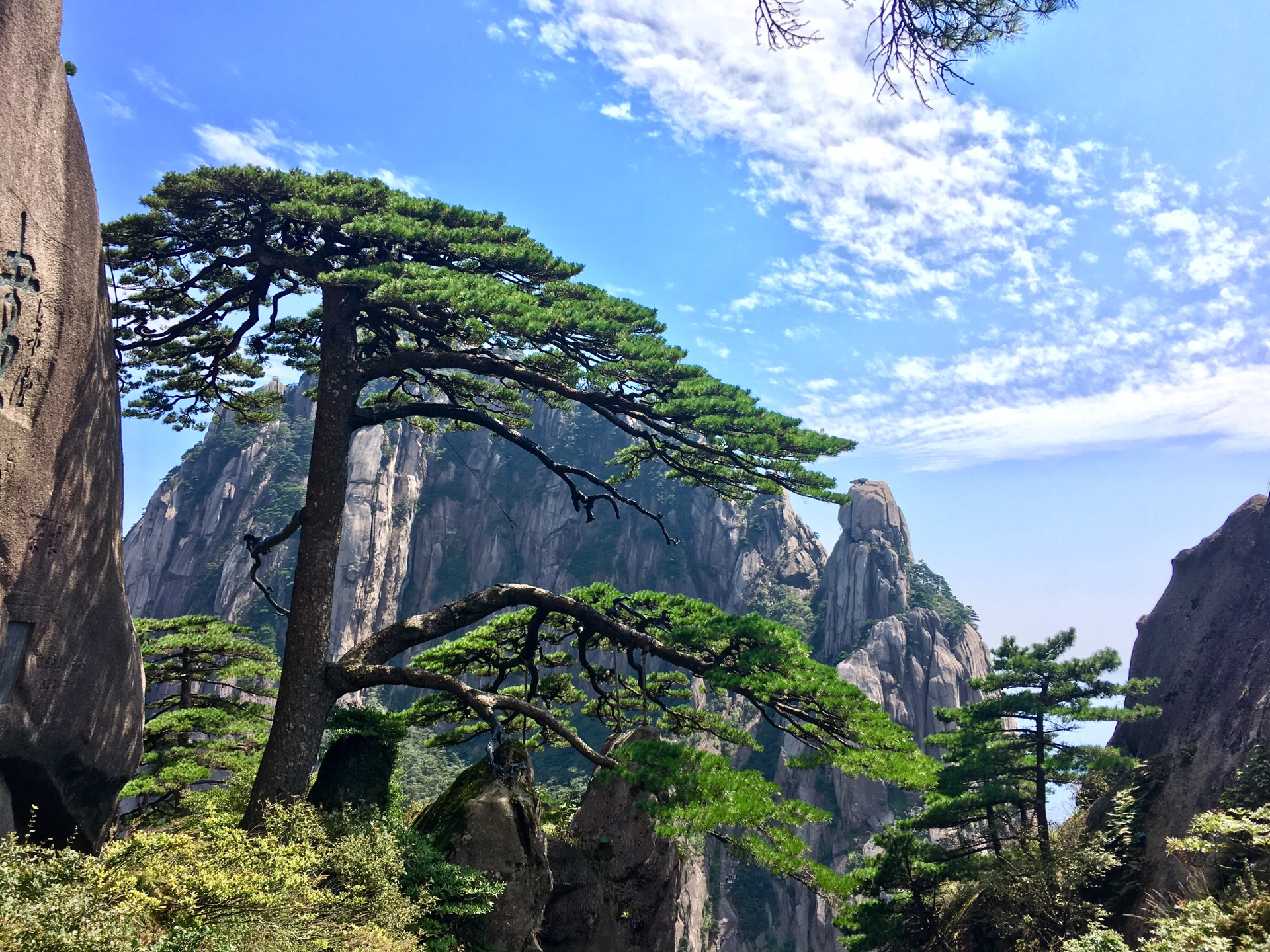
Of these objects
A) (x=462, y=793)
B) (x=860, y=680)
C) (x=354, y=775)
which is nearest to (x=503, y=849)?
(x=462, y=793)

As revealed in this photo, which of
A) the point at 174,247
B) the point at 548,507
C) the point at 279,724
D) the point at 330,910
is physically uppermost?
the point at 548,507

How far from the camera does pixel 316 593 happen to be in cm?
790

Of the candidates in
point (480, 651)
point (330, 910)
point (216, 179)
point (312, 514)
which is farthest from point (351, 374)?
point (330, 910)

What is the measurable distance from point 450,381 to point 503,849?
5.83 meters

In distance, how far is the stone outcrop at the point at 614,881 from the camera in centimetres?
779

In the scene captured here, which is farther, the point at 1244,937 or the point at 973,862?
the point at 973,862

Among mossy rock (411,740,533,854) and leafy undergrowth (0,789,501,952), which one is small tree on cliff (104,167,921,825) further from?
leafy undergrowth (0,789,501,952)

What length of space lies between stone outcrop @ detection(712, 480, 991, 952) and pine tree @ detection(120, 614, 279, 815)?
34.9 metres

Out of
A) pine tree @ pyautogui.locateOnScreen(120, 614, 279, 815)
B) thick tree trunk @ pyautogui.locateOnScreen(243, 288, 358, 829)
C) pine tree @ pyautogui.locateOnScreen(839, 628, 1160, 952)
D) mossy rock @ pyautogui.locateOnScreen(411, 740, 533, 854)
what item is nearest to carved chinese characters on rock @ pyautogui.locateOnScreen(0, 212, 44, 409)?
thick tree trunk @ pyautogui.locateOnScreen(243, 288, 358, 829)

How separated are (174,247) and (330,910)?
25.5 ft

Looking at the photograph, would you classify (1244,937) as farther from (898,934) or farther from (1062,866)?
(898,934)

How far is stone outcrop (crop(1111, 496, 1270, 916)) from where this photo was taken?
413 inches

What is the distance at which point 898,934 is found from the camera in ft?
38.5

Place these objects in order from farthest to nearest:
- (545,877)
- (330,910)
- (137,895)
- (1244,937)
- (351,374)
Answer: (351,374)
(545,877)
(1244,937)
(330,910)
(137,895)
